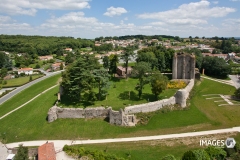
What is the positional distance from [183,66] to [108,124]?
85.1 ft

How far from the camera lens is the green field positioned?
29609mm

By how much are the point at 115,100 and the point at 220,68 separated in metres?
35.6

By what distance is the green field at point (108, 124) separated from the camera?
29.6 meters

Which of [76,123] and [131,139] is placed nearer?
[131,139]

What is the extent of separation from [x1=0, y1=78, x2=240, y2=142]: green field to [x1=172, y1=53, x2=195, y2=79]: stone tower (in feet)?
39.2

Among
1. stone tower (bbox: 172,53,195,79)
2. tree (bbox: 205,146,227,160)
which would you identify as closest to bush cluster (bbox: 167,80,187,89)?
stone tower (bbox: 172,53,195,79)

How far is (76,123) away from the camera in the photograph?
3203cm

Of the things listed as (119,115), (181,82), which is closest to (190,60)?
(181,82)

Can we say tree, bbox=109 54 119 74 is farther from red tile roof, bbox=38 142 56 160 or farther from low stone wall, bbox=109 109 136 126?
red tile roof, bbox=38 142 56 160

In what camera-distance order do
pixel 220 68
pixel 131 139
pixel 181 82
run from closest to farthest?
pixel 131 139 < pixel 181 82 < pixel 220 68

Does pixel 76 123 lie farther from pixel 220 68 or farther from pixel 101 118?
pixel 220 68

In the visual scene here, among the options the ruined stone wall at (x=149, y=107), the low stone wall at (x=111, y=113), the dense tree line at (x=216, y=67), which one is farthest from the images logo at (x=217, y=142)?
the dense tree line at (x=216, y=67)

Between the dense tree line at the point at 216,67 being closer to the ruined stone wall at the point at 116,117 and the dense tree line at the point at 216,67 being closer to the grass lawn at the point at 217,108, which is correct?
Result: the grass lawn at the point at 217,108

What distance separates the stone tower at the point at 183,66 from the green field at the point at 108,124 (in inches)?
470
